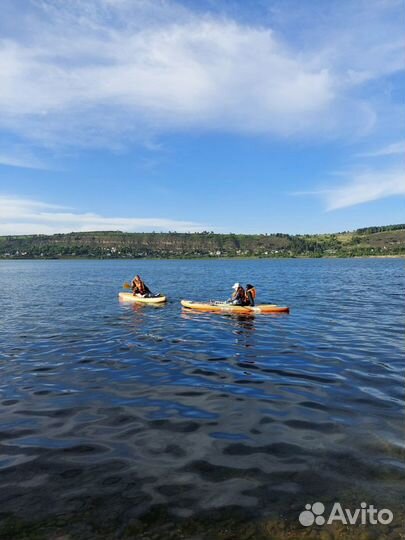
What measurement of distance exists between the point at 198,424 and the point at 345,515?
13.1ft

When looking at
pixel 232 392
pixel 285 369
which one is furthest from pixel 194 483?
pixel 285 369

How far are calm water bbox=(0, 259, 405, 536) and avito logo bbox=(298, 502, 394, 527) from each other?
0.55 feet

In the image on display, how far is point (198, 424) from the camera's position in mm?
9586

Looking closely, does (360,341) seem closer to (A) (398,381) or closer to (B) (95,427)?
(A) (398,381)

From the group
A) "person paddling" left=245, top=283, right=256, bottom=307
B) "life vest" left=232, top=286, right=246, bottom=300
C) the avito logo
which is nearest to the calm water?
the avito logo

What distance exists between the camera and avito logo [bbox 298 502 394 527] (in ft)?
20.5

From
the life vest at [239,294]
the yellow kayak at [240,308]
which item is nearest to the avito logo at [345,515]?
the yellow kayak at [240,308]

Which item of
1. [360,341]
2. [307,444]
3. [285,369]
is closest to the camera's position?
[307,444]

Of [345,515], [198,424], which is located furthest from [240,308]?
[345,515]

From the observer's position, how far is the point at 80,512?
6414 millimetres

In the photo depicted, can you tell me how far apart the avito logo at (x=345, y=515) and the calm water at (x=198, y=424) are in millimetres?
169

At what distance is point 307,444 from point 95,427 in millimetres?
4938

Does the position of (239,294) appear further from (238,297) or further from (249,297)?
(249,297)

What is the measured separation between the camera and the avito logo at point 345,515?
6250 mm
